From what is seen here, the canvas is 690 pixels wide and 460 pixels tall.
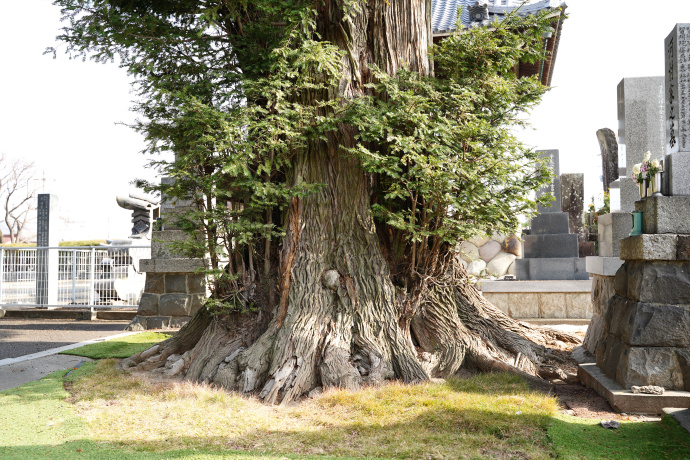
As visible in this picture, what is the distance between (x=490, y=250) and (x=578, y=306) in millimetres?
5999

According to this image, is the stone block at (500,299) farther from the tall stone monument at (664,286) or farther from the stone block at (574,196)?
the stone block at (574,196)

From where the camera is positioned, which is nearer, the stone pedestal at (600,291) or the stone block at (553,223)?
the stone pedestal at (600,291)

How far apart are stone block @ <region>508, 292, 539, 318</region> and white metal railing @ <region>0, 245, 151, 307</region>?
341 inches

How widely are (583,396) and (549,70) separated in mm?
10262

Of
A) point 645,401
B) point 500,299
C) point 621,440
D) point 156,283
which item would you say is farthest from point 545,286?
point 156,283

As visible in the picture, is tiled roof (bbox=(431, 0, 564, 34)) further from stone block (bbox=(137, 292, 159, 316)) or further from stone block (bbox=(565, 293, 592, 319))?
stone block (bbox=(137, 292, 159, 316))

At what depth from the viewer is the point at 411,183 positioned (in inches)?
234

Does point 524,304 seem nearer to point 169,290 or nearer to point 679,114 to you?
point 679,114

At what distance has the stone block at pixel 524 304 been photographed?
1067 centimetres

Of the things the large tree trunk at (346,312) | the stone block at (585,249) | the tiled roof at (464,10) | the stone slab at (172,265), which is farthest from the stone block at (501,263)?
the large tree trunk at (346,312)

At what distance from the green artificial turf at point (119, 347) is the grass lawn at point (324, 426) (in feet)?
7.26

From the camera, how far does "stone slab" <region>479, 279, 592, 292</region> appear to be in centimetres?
1054

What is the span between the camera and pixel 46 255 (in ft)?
48.2

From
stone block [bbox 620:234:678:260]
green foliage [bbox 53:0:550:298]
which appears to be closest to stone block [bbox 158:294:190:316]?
green foliage [bbox 53:0:550:298]
